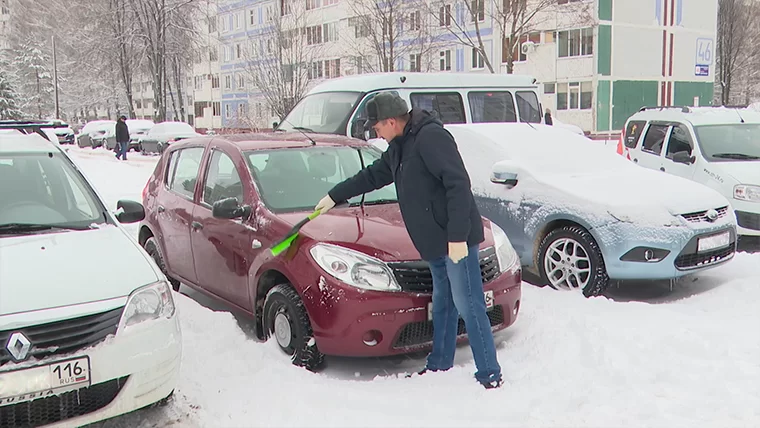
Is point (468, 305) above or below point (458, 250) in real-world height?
below

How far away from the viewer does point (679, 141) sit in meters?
9.55

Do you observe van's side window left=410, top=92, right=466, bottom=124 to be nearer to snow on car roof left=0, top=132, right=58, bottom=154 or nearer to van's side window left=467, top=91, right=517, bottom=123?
van's side window left=467, top=91, right=517, bottom=123

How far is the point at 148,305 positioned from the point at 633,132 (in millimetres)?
9041

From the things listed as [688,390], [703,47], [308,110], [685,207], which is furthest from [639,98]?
[688,390]

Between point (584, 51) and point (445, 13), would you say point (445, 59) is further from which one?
point (445, 13)

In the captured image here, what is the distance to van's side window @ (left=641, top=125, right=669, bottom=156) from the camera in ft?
32.7

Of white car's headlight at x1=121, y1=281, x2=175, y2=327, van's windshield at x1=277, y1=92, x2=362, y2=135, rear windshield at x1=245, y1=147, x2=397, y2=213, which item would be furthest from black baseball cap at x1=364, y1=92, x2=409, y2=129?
van's windshield at x1=277, y1=92, x2=362, y2=135

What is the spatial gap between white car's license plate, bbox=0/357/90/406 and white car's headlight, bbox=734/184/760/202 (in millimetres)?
7775

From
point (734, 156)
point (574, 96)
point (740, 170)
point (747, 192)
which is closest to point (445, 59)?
point (574, 96)

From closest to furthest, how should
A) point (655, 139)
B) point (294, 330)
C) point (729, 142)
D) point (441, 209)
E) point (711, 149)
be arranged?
point (441, 209)
point (294, 330)
point (711, 149)
point (729, 142)
point (655, 139)

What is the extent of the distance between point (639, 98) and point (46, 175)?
127ft

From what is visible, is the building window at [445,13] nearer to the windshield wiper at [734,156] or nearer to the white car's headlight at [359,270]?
the windshield wiper at [734,156]

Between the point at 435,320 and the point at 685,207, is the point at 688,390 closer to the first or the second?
the point at 435,320

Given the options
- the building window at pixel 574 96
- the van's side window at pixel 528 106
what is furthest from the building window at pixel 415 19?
the van's side window at pixel 528 106
